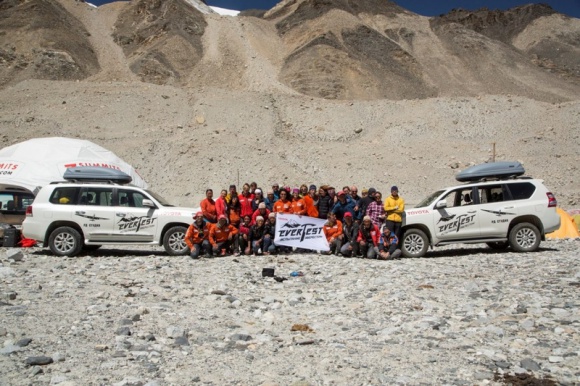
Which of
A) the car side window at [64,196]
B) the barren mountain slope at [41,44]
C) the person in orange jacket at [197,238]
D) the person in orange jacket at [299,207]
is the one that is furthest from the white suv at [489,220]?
the barren mountain slope at [41,44]

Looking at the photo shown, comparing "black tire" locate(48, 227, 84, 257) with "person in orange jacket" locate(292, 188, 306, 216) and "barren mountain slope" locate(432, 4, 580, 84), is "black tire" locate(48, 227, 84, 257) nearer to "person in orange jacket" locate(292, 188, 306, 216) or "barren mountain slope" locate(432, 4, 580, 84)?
"person in orange jacket" locate(292, 188, 306, 216)

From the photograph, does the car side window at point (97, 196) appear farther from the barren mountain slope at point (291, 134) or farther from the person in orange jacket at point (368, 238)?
the barren mountain slope at point (291, 134)

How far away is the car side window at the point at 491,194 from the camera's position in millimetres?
12797

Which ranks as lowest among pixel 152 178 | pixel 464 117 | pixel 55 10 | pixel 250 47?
pixel 152 178

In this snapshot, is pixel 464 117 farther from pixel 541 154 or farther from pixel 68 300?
pixel 68 300

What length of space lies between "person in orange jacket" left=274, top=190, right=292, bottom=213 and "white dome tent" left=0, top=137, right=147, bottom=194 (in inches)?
453

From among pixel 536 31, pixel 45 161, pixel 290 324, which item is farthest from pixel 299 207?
pixel 536 31

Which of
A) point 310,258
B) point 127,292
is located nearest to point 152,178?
point 310,258

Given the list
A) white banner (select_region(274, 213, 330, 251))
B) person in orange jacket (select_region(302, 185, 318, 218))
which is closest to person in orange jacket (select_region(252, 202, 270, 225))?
white banner (select_region(274, 213, 330, 251))

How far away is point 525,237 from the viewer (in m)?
12.8

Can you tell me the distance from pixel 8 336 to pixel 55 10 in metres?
78.8

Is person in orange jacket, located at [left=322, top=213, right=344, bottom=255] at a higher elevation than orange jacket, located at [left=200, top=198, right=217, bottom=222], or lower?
lower

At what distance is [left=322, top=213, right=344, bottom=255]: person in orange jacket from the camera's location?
13.0m

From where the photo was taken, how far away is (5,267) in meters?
10.4
